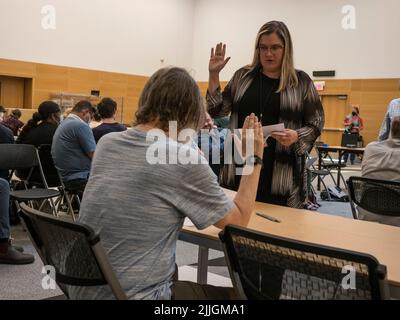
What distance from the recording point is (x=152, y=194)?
4.11ft

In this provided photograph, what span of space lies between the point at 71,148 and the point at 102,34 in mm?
9658

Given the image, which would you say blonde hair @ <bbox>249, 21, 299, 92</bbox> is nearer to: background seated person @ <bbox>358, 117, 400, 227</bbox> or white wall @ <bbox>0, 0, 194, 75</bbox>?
background seated person @ <bbox>358, 117, 400, 227</bbox>

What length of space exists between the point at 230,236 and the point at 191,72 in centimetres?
57

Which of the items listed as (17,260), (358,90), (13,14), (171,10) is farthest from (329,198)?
(171,10)

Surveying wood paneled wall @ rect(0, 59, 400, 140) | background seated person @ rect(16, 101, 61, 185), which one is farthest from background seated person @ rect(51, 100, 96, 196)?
wood paneled wall @ rect(0, 59, 400, 140)

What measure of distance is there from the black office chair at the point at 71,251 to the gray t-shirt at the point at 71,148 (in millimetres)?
2900

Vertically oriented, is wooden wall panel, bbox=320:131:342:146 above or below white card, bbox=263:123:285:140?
below

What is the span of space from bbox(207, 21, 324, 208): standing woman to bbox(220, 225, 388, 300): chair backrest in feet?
3.29

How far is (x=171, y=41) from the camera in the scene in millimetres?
15008

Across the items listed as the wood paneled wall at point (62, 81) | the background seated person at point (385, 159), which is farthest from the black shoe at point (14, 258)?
the wood paneled wall at point (62, 81)

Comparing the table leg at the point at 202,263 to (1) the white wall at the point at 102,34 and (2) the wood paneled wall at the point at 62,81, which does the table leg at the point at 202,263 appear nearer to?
(2) the wood paneled wall at the point at 62,81

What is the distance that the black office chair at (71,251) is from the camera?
3.95 ft

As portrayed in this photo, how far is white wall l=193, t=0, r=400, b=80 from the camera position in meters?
12.1

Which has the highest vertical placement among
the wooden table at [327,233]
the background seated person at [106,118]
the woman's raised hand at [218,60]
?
the woman's raised hand at [218,60]
